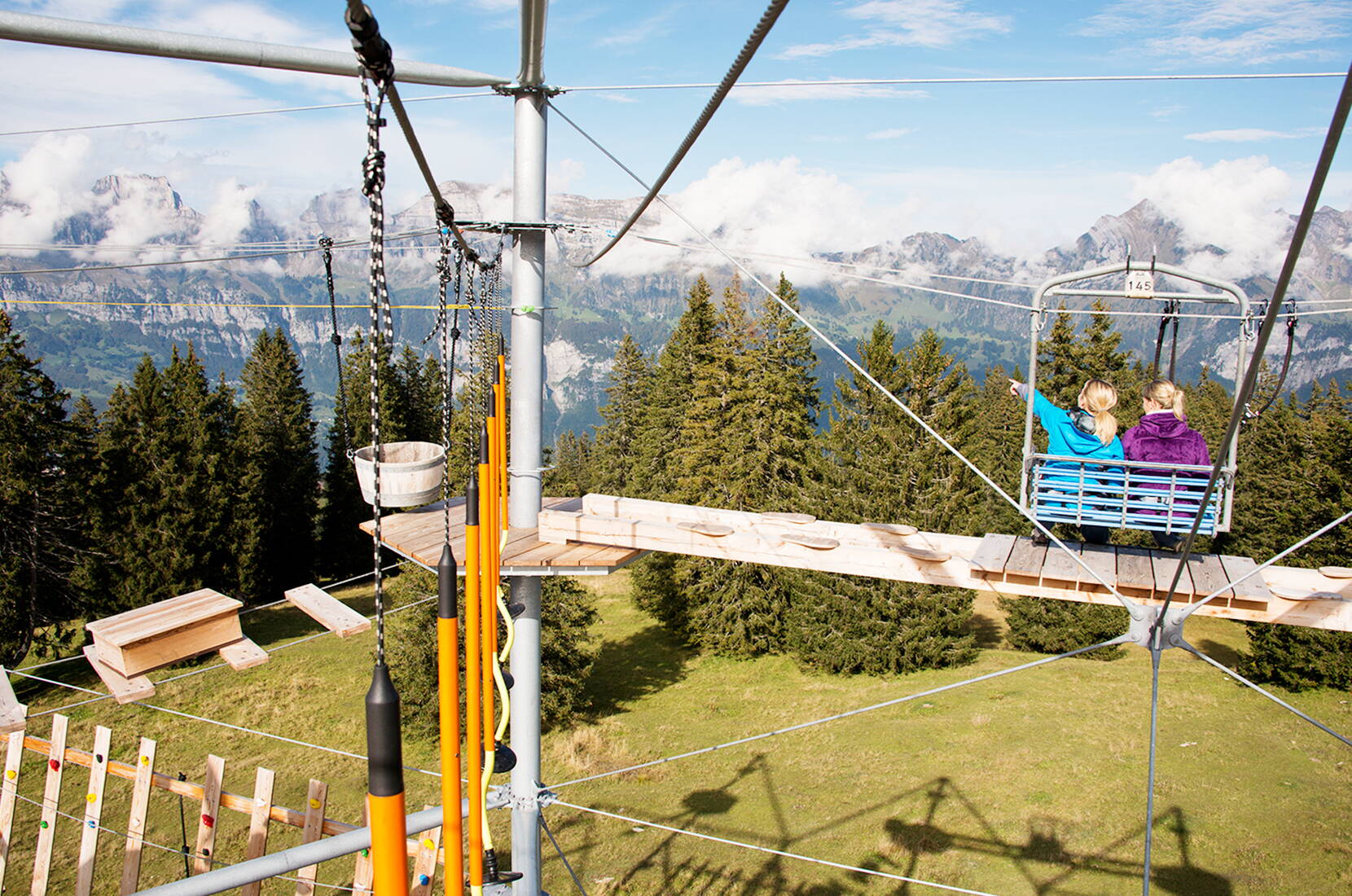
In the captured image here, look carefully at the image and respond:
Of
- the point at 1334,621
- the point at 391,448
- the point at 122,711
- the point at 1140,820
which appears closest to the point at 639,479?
the point at 122,711

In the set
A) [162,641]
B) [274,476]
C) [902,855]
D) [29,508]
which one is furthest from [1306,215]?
[274,476]

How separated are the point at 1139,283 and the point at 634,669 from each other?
835 inches

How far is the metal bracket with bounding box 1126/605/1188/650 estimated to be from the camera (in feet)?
14.7

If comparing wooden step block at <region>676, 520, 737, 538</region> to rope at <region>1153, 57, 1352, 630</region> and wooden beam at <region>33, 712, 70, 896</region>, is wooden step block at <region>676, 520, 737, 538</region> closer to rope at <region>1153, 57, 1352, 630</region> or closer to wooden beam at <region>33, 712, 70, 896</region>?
rope at <region>1153, 57, 1352, 630</region>

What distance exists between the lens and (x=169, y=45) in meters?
3.21

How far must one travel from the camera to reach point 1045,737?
58.3ft

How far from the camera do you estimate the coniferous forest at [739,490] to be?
22094 millimetres

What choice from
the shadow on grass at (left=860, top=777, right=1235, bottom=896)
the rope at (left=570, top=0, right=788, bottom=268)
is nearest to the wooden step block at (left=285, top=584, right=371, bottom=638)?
the rope at (left=570, top=0, right=788, bottom=268)

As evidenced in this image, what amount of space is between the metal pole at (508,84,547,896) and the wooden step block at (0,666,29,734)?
4768mm

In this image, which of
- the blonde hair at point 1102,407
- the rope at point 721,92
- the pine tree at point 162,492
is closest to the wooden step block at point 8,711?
the rope at point 721,92

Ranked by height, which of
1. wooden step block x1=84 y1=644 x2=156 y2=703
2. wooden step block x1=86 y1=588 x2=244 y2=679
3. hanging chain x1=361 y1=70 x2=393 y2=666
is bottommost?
wooden step block x1=84 y1=644 x2=156 y2=703

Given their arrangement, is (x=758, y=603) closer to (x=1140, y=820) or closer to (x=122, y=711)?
(x=1140, y=820)

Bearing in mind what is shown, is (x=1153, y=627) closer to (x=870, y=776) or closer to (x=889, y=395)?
(x=889, y=395)

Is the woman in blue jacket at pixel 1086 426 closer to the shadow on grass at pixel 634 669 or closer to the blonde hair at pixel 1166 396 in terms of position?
the blonde hair at pixel 1166 396
